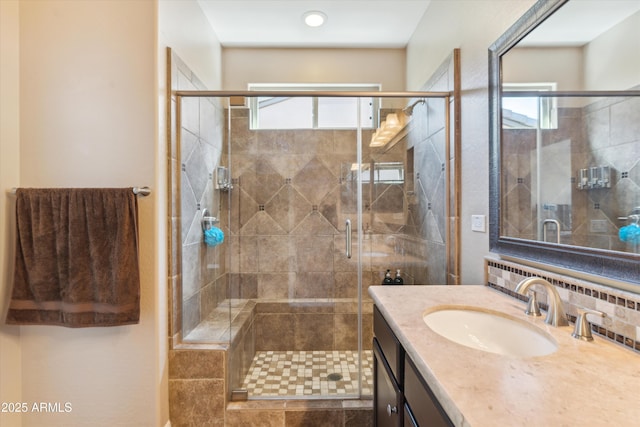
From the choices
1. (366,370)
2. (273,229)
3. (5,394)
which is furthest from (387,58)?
(5,394)

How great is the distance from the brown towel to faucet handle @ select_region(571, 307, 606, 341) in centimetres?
174

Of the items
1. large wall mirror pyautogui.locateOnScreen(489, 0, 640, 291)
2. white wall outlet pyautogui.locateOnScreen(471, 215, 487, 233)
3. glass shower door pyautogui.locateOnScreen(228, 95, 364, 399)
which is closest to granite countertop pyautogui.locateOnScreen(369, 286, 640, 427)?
large wall mirror pyautogui.locateOnScreen(489, 0, 640, 291)

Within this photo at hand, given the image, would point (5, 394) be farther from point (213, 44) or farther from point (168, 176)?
point (213, 44)

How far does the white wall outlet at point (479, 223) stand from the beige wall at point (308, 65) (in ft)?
5.51

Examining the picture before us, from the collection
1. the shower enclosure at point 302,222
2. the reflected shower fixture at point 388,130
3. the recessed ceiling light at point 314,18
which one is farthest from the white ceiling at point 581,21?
the recessed ceiling light at point 314,18

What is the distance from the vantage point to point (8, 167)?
144cm

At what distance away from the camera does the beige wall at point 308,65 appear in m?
2.64

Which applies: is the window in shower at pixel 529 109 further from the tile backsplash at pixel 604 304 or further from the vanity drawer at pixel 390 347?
the vanity drawer at pixel 390 347

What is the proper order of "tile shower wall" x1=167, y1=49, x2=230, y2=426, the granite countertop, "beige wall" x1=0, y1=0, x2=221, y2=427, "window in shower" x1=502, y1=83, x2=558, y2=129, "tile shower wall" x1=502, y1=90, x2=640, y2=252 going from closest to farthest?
1. the granite countertop
2. "tile shower wall" x1=502, y1=90, x2=640, y2=252
3. "window in shower" x1=502, y1=83, x2=558, y2=129
4. "beige wall" x1=0, y1=0, x2=221, y2=427
5. "tile shower wall" x1=167, y1=49, x2=230, y2=426

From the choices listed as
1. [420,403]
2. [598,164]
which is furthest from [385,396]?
[598,164]

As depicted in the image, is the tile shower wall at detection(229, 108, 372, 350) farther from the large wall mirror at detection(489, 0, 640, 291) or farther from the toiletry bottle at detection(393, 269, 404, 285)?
the large wall mirror at detection(489, 0, 640, 291)

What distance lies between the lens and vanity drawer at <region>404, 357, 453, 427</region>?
652 mm

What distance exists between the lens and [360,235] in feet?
7.58

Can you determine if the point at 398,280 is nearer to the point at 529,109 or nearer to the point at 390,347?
the point at 390,347
